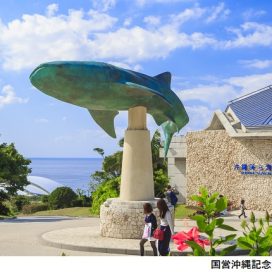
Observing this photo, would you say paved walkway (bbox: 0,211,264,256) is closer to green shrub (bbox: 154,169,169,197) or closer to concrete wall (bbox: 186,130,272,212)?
green shrub (bbox: 154,169,169,197)

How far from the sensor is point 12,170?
75.9ft

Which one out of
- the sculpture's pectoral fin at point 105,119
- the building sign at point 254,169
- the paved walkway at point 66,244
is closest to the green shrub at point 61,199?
the building sign at point 254,169

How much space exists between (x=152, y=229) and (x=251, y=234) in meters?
5.14

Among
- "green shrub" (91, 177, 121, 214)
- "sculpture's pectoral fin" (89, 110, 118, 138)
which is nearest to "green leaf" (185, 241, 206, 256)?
"sculpture's pectoral fin" (89, 110, 118, 138)

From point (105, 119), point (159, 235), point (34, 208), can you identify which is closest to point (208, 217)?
point (159, 235)

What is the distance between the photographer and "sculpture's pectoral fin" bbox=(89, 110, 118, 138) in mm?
14896

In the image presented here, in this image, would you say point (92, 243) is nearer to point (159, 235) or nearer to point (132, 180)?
point (132, 180)

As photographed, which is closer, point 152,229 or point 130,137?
point 152,229

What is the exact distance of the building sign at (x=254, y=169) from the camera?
987 inches

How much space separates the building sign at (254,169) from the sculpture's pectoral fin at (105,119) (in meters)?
12.2

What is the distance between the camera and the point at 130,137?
14.0 meters
